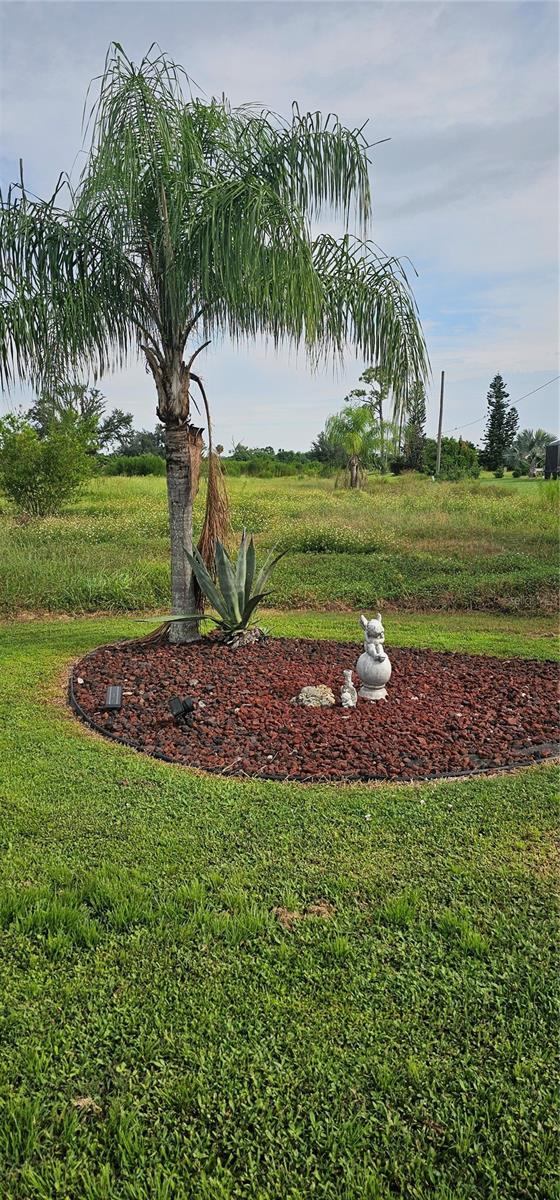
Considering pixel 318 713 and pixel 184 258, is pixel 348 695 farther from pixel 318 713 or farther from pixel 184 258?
pixel 184 258

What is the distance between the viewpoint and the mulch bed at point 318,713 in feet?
13.4

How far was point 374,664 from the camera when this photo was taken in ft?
15.8

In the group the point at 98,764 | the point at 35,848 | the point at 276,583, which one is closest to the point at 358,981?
the point at 35,848

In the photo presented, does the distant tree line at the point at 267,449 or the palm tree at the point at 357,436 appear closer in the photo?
the distant tree line at the point at 267,449

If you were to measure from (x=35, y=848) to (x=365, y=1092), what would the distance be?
1.80m

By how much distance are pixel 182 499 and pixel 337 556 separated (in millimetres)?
5948

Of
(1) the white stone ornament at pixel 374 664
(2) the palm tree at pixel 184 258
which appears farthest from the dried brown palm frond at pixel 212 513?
(1) the white stone ornament at pixel 374 664

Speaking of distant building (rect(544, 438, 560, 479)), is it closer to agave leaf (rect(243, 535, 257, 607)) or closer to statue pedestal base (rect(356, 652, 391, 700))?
agave leaf (rect(243, 535, 257, 607))

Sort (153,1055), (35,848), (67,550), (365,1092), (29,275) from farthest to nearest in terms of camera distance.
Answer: (67,550) < (29,275) < (35,848) < (153,1055) < (365,1092)

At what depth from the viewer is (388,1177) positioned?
1686mm

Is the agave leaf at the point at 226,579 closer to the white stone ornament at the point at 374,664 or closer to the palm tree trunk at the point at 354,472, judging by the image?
the white stone ornament at the point at 374,664

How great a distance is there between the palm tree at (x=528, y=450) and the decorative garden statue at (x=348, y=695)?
163 ft

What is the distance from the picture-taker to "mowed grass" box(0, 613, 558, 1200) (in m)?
1.74

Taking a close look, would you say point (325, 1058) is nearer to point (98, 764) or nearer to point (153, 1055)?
point (153, 1055)
